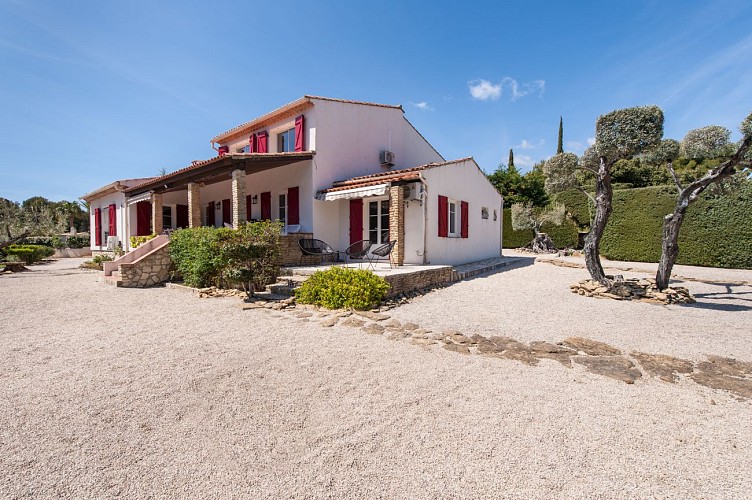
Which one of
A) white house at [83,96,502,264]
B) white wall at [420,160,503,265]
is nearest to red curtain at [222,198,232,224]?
white house at [83,96,502,264]

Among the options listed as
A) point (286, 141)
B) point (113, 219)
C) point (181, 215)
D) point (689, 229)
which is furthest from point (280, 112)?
point (689, 229)

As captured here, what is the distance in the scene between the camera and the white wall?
12.5m

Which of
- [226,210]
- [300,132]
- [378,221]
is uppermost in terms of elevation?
[300,132]

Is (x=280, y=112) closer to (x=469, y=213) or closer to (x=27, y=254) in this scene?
(x=469, y=213)

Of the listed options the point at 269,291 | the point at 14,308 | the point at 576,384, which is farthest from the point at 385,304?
the point at 14,308

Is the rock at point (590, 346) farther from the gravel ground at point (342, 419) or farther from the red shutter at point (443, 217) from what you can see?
the red shutter at point (443, 217)

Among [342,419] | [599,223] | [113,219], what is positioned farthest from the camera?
[113,219]

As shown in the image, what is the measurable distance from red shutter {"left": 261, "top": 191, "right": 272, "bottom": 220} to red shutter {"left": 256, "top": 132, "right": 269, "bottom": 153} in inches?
87.5

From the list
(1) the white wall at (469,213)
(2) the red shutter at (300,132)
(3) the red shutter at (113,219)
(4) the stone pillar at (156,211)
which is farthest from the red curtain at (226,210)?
(1) the white wall at (469,213)

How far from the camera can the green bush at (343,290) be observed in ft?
24.2

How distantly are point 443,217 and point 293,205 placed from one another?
20.1 ft

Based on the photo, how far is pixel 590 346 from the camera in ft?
16.7

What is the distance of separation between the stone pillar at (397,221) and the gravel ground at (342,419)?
577 cm

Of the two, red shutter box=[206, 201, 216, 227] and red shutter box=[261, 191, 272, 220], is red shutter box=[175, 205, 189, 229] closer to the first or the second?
red shutter box=[206, 201, 216, 227]
